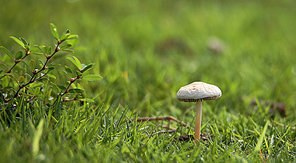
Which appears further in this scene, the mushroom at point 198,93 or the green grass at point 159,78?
the mushroom at point 198,93

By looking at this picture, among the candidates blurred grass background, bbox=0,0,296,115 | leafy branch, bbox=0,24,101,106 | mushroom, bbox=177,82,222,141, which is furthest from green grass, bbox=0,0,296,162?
mushroom, bbox=177,82,222,141

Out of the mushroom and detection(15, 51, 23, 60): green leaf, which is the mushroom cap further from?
detection(15, 51, 23, 60): green leaf

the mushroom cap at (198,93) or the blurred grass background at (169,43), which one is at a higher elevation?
the blurred grass background at (169,43)

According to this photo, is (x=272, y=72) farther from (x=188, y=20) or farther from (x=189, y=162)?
(x=189, y=162)

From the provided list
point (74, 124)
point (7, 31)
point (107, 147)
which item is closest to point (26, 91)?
point (74, 124)

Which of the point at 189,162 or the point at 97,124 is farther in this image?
the point at 97,124

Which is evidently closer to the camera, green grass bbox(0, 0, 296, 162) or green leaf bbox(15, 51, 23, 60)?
green grass bbox(0, 0, 296, 162)

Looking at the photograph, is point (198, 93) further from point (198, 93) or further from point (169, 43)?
point (169, 43)

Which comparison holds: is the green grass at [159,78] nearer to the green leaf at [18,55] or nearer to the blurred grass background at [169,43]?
the blurred grass background at [169,43]

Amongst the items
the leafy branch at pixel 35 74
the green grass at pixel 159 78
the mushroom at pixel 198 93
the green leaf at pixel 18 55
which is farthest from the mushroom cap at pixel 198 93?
the green leaf at pixel 18 55
